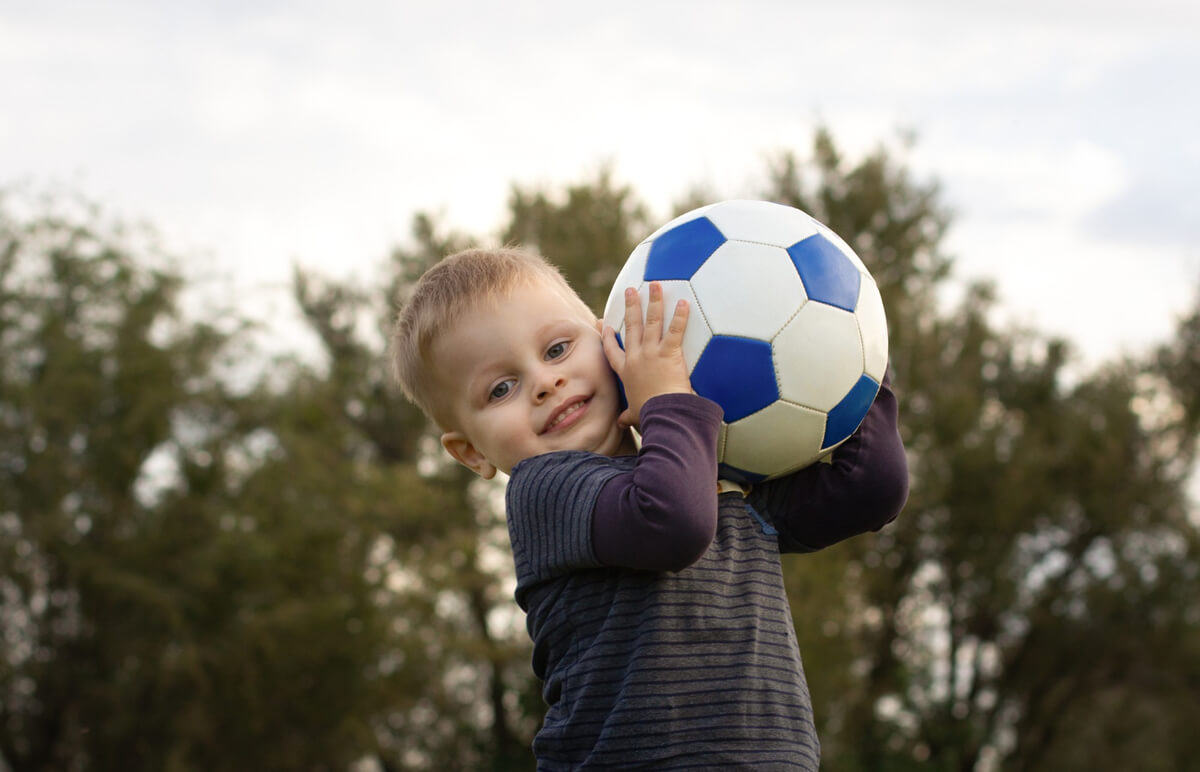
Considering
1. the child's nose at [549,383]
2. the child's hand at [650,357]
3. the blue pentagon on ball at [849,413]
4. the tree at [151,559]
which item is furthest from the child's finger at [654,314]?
the tree at [151,559]

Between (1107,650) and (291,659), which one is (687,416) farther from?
(1107,650)

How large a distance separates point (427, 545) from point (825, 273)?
1961 cm

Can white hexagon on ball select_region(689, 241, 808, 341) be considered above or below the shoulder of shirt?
above

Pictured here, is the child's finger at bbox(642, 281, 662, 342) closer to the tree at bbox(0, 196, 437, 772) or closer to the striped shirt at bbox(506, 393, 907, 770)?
the striped shirt at bbox(506, 393, 907, 770)

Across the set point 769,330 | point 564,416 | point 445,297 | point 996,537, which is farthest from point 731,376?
point 996,537

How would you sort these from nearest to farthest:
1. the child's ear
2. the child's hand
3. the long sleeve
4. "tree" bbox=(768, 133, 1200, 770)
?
the child's hand → the long sleeve → the child's ear → "tree" bbox=(768, 133, 1200, 770)

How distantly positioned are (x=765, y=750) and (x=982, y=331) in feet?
84.9

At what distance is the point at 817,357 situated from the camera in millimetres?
2629

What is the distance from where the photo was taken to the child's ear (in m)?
2.89

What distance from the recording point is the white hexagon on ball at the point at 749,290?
2592 mm

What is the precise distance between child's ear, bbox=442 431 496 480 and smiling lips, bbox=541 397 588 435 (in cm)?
31

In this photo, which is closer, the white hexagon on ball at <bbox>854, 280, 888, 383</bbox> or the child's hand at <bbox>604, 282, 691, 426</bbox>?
the child's hand at <bbox>604, 282, 691, 426</bbox>

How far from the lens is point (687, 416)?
8.04 ft

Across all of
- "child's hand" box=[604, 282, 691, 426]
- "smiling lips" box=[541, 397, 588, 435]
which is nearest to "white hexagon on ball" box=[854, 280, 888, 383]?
"child's hand" box=[604, 282, 691, 426]
